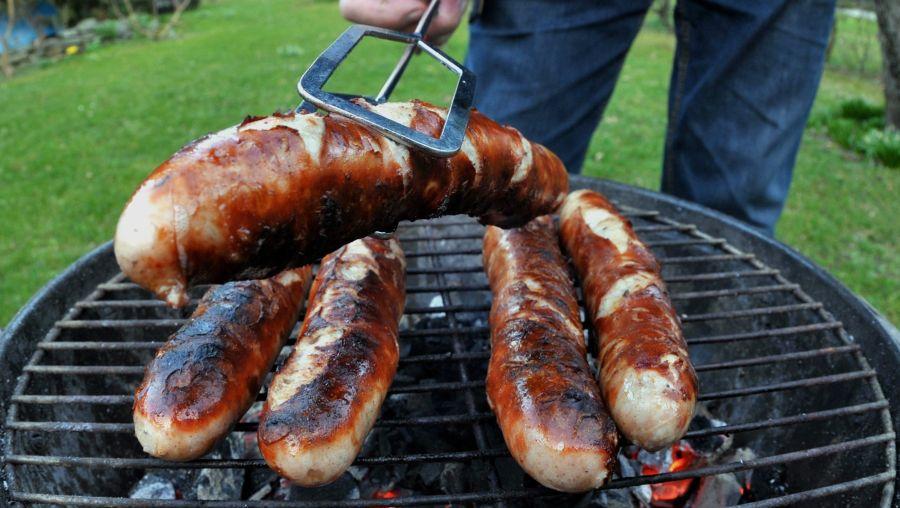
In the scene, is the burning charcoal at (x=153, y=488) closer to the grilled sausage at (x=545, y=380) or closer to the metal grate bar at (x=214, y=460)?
the metal grate bar at (x=214, y=460)

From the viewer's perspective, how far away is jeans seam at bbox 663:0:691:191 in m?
3.55

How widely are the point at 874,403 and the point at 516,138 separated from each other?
1.34 metres

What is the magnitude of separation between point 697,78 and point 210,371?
121 inches

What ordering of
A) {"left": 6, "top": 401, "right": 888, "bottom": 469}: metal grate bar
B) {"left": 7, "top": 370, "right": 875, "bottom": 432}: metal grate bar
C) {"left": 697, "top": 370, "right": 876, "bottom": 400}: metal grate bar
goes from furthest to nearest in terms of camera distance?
{"left": 697, "top": 370, "right": 876, "bottom": 400}: metal grate bar, {"left": 7, "top": 370, "right": 875, "bottom": 432}: metal grate bar, {"left": 6, "top": 401, "right": 888, "bottom": 469}: metal grate bar

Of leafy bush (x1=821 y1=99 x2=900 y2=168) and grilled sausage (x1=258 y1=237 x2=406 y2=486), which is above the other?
grilled sausage (x1=258 y1=237 x2=406 y2=486)

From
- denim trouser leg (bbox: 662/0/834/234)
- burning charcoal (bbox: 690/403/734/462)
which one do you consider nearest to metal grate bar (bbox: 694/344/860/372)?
burning charcoal (bbox: 690/403/734/462)

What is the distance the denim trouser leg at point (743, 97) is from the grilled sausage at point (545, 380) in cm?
179

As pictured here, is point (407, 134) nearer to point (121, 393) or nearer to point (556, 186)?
point (556, 186)

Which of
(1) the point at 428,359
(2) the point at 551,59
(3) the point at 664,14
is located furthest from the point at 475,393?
(3) the point at 664,14

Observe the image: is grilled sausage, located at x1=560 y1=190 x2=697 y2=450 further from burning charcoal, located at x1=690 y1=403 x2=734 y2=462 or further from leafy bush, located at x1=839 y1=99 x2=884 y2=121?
leafy bush, located at x1=839 y1=99 x2=884 y2=121

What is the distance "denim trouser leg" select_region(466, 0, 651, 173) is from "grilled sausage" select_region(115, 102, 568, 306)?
5.93ft

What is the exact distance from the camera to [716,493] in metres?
2.03

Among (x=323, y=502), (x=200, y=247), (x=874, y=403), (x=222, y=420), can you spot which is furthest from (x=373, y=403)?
(x=874, y=403)

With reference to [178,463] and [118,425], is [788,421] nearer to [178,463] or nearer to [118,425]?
[178,463]
